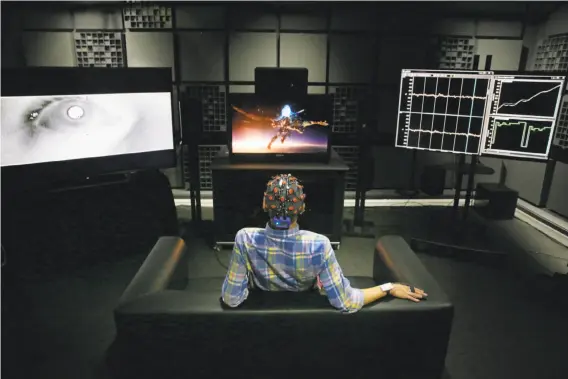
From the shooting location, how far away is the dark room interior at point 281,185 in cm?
165

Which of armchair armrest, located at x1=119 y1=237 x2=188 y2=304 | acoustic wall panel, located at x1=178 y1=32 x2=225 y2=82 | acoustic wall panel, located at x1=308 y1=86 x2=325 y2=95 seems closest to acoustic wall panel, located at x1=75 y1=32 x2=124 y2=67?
acoustic wall panel, located at x1=178 y1=32 x2=225 y2=82

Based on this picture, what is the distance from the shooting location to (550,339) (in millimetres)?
2428

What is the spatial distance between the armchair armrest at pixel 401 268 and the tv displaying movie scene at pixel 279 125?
1.21 m

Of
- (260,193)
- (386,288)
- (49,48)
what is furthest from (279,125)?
(49,48)

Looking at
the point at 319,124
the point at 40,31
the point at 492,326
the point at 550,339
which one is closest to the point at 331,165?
the point at 319,124

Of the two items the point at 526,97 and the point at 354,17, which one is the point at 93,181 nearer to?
the point at 354,17

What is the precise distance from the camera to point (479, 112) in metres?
3.12

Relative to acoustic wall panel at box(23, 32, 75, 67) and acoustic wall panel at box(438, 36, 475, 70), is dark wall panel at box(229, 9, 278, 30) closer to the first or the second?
acoustic wall panel at box(23, 32, 75, 67)

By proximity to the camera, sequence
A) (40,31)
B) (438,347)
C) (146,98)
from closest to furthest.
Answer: (438,347) → (146,98) → (40,31)

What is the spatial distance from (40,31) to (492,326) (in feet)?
15.8

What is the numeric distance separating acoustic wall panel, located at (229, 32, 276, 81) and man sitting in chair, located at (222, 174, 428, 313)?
2993 mm

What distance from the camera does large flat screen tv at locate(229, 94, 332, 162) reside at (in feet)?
10.6

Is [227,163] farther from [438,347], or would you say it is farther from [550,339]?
[550,339]

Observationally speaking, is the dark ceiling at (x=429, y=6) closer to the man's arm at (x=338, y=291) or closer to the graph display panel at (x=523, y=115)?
the graph display panel at (x=523, y=115)
